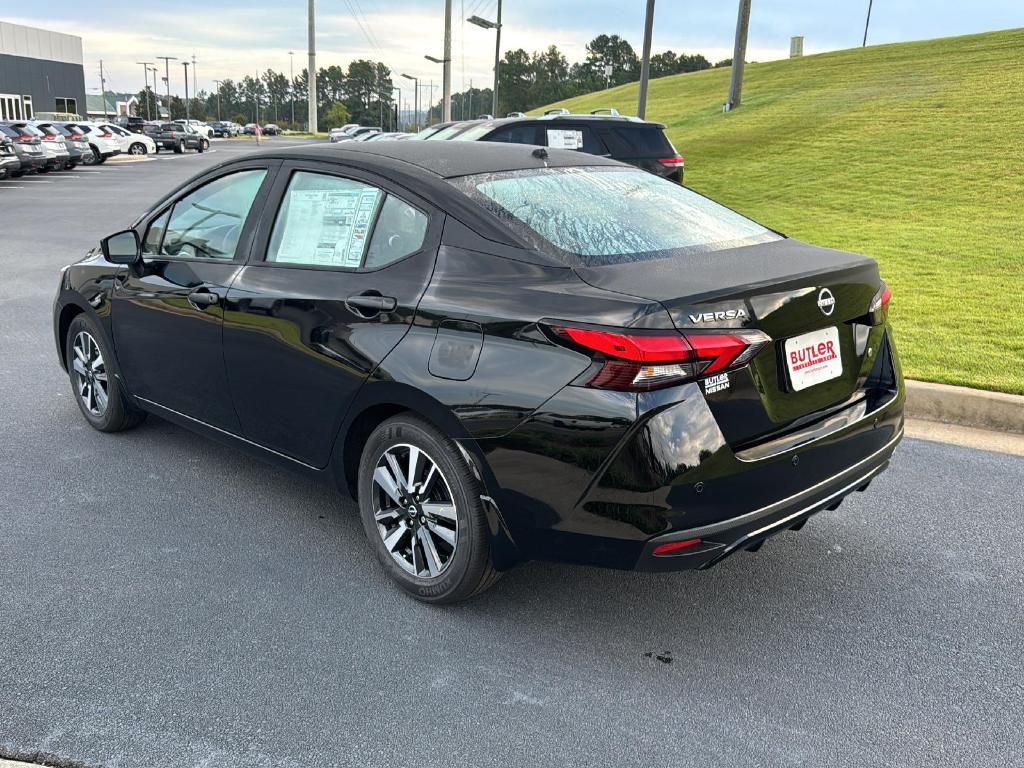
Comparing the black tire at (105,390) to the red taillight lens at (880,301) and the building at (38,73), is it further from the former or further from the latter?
the building at (38,73)

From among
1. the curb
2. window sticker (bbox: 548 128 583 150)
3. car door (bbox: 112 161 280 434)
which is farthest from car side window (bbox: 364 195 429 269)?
window sticker (bbox: 548 128 583 150)

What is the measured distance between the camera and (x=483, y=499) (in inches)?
123

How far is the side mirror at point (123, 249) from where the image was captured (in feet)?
15.2

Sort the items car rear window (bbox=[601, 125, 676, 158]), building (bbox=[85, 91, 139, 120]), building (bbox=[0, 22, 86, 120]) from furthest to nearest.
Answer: building (bbox=[85, 91, 139, 120]) < building (bbox=[0, 22, 86, 120]) < car rear window (bbox=[601, 125, 676, 158])

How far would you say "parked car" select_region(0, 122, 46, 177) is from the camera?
27.5 meters

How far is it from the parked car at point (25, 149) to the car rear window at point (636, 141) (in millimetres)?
21107

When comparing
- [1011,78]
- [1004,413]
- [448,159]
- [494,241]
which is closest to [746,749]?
[494,241]

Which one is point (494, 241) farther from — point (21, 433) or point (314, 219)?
point (21, 433)

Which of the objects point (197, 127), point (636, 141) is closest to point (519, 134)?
point (636, 141)

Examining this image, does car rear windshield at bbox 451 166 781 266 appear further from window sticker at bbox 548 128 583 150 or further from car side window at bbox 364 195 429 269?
window sticker at bbox 548 128 583 150

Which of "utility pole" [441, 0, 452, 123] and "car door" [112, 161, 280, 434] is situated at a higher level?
"utility pole" [441, 0, 452, 123]

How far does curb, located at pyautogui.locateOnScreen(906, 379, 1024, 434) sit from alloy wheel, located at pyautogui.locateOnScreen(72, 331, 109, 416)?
15.5ft

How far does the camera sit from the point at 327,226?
12.3ft

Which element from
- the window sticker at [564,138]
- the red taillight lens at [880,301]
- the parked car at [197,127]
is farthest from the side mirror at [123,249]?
the parked car at [197,127]
